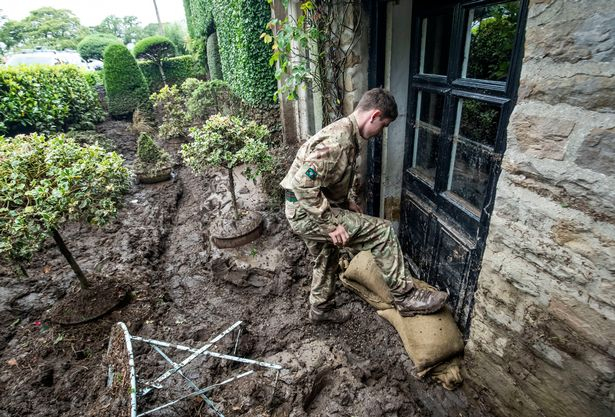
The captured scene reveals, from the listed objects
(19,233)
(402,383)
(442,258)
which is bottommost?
(402,383)

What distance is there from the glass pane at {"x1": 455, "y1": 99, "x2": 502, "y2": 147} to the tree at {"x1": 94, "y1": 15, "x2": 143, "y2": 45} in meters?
52.4

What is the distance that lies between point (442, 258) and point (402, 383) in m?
1.03

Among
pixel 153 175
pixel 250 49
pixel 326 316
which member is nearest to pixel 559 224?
pixel 326 316

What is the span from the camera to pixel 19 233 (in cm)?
251

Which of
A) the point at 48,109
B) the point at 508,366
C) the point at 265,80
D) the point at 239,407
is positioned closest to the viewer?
the point at 508,366

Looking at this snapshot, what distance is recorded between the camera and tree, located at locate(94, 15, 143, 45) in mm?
42594

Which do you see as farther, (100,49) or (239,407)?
(100,49)

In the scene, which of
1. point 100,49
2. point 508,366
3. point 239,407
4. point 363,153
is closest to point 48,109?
point 363,153

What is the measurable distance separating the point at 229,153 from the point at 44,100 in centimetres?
718

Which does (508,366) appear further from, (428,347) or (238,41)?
(238,41)

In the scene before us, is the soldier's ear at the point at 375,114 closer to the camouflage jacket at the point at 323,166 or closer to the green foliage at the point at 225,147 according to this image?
the camouflage jacket at the point at 323,166

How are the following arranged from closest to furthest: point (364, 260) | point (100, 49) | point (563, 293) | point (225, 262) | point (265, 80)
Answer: point (563, 293)
point (364, 260)
point (225, 262)
point (265, 80)
point (100, 49)

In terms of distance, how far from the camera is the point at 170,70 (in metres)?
15.5

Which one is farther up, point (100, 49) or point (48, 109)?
point (100, 49)
